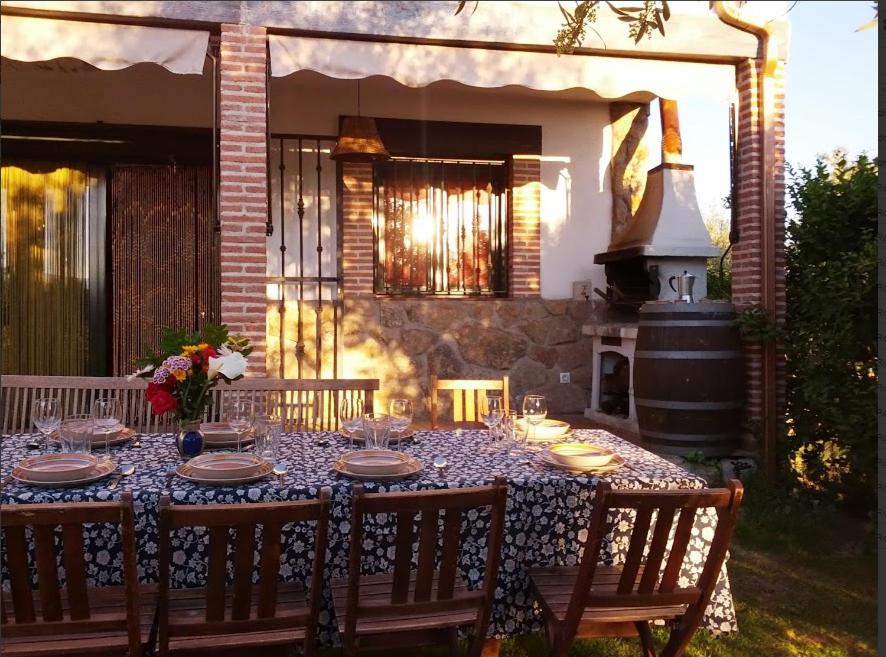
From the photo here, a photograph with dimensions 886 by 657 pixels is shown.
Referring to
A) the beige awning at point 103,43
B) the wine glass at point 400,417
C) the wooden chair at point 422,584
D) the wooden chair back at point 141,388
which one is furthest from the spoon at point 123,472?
the beige awning at point 103,43

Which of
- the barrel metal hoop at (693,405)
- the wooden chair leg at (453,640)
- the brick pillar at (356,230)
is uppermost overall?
the brick pillar at (356,230)

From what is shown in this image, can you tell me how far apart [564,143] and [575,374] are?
206 cm

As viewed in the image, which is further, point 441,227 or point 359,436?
point 441,227

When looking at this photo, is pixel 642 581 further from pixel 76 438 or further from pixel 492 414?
pixel 76 438

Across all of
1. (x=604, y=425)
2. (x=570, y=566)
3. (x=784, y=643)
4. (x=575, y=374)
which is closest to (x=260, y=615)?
(x=570, y=566)

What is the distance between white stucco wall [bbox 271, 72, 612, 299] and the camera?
666 cm

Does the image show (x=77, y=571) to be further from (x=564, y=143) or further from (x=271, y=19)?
(x=564, y=143)

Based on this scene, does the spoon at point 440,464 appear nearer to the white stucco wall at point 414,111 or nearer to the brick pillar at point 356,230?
the brick pillar at point 356,230

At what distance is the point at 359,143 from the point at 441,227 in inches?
51.9

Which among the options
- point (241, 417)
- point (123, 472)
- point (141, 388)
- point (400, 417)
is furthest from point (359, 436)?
point (141, 388)

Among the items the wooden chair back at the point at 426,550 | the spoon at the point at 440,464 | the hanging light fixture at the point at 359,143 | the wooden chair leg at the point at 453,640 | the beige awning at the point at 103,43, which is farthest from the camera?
the hanging light fixture at the point at 359,143

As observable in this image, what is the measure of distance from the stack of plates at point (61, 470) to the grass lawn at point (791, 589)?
123 centimetres

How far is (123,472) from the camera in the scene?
2531 mm

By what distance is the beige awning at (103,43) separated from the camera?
4355 mm
